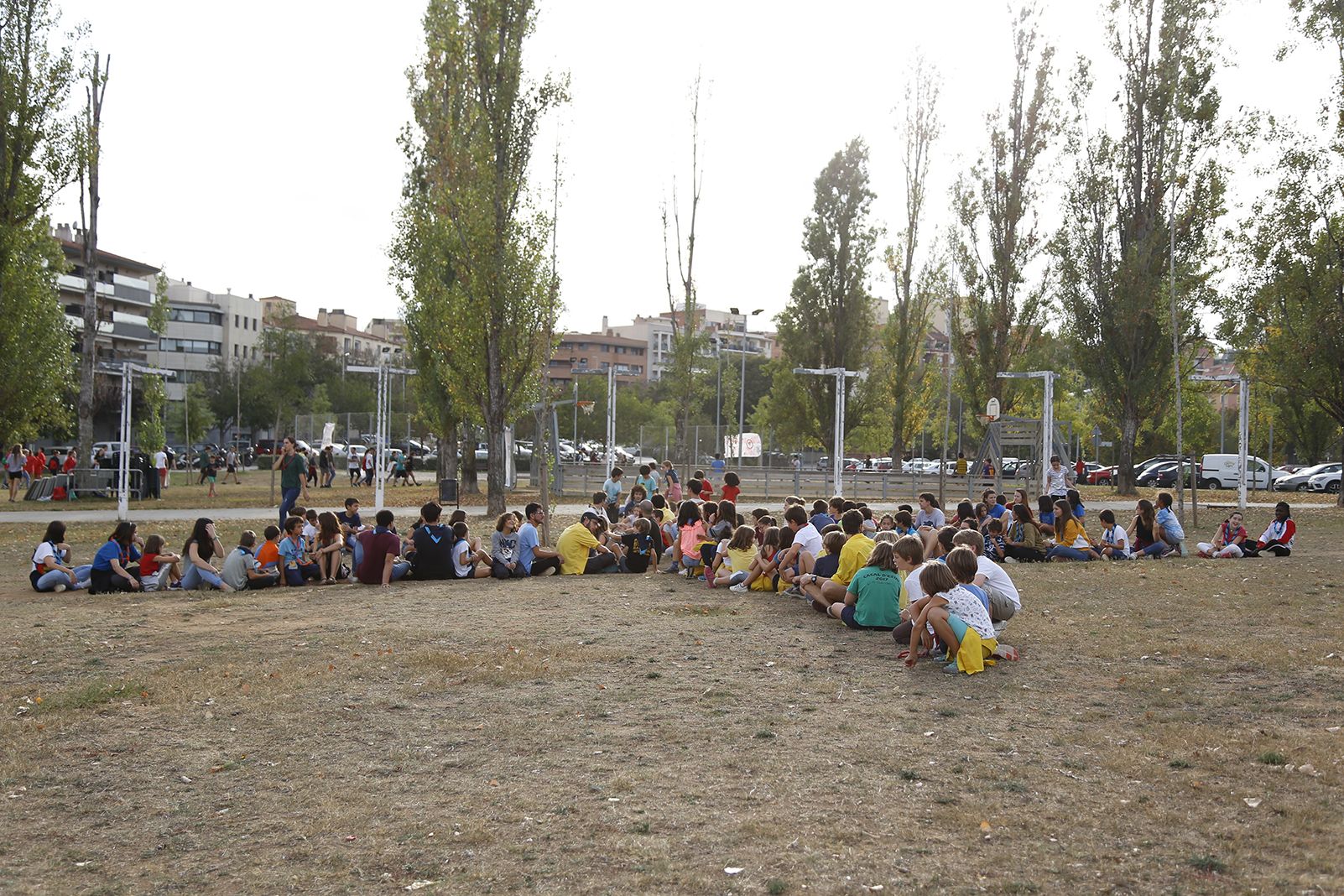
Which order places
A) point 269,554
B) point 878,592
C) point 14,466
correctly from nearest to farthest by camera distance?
Answer: point 878,592
point 269,554
point 14,466

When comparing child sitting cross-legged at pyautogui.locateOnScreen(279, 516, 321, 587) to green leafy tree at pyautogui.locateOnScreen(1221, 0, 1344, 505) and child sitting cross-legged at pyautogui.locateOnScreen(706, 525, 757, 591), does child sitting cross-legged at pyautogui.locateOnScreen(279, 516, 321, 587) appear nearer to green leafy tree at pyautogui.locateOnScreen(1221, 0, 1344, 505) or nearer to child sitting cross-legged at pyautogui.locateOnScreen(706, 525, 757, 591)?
child sitting cross-legged at pyautogui.locateOnScreen(706, 525, 757, 591)

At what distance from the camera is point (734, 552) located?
558 inches

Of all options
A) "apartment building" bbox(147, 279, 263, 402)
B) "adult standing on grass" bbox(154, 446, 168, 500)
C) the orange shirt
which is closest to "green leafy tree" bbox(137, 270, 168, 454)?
"adult standing on grass" bbox(154, 446, 168, 500)

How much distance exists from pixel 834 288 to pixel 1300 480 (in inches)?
1001

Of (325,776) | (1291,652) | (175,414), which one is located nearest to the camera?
(325,776)

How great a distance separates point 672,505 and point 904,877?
18.1 meters

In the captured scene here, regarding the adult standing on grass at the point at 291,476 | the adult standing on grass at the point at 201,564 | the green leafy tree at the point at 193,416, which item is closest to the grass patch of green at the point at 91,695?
the adult standing on grass at the point at 201,564

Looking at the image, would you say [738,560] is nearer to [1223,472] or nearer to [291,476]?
[291,476]

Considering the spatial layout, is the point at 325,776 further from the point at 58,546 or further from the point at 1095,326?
the point at 1095,326

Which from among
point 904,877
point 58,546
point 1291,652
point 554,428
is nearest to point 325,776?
point 904,877

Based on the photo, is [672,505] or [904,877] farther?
[672,505]

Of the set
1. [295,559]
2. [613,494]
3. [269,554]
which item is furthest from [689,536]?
[613,494]

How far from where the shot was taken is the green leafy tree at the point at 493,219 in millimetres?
23750

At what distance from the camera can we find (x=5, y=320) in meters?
27.0
